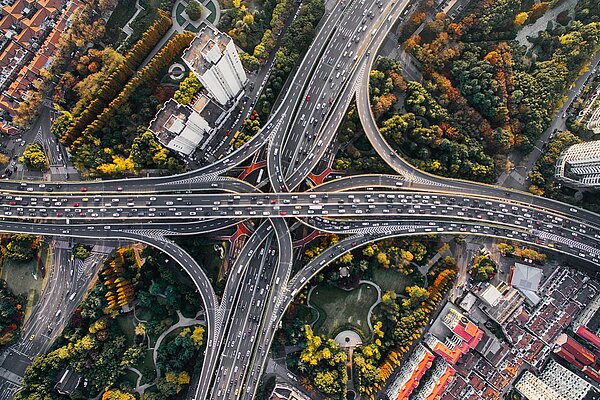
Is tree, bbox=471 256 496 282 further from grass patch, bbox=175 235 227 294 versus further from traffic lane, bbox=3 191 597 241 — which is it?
grass patch, bbox=175 235 227 294

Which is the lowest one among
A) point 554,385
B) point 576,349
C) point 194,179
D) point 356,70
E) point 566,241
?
point 194,179

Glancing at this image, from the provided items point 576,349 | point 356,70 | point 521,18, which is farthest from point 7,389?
point 521,18

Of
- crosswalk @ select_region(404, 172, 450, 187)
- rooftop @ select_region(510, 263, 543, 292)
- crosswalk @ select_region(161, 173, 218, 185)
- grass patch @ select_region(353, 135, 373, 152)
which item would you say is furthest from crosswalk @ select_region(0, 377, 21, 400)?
rooftop @ select_region(510, 263, 543, 292)

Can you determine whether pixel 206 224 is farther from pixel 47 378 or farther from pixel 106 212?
pixel 47 378

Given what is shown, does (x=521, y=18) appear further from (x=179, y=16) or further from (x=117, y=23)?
(x=117, y=23)

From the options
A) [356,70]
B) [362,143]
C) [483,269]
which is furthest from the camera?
[362,143]

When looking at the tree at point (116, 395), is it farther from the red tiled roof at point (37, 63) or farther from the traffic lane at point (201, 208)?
the red tiled roof at point (37, 63)

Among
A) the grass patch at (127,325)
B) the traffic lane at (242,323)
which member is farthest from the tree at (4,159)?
the traffic lane at (242,323)
